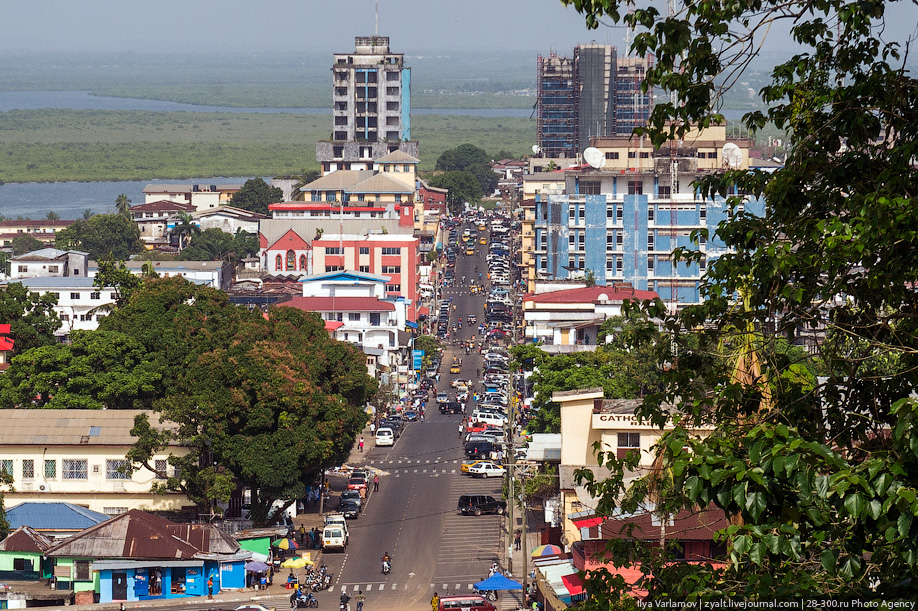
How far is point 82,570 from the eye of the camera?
39531 mm

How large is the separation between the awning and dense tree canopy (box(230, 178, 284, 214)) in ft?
373

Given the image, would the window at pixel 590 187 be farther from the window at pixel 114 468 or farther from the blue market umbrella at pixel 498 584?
the blue market umbrella at pixel 498 584

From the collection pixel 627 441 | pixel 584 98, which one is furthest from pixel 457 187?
pixel 627 441

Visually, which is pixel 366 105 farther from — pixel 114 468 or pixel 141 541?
pixel 141 541

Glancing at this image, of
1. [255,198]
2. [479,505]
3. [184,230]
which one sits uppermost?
[255,198]

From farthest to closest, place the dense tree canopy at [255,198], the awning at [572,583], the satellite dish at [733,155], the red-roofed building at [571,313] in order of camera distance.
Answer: the dense tree canopy at [255,198] < the satellite dish at [733,155] < the red-roofed building at [571,313] < the awning at [572,583]

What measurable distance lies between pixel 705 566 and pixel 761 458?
236cm

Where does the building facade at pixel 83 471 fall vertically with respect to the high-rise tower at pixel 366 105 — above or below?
below

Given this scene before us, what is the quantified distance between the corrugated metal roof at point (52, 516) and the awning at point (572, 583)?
51.9ft

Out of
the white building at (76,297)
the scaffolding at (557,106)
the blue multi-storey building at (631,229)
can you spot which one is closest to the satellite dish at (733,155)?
the blue multi-storey building at (631,229)

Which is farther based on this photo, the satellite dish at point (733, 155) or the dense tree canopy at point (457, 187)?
the dense tree canopy at point (457, 187)

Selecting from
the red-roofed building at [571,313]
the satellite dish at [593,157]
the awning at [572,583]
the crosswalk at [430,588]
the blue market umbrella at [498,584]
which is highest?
the satellite dish at [593,157]

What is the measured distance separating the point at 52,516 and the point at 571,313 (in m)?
32.2

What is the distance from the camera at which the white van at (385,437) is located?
61.1m
